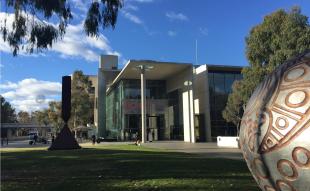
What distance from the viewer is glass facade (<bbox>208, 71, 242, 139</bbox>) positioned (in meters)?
54.3

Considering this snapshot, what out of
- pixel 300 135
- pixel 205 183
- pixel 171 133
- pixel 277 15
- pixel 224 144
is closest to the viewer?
pixel 300 135

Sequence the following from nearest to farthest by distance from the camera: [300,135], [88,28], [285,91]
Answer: [300,135]
[285,91]
[88,28]

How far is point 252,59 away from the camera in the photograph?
106 feet

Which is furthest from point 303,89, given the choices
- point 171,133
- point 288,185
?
point 171,133

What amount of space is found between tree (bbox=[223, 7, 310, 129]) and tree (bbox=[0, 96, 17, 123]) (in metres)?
95.6

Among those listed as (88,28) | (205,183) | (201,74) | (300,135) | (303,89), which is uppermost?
(201,74)

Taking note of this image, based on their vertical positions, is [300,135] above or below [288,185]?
above

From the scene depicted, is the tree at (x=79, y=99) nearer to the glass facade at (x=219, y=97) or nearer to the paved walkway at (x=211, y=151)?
the glass facade at (x=219, y=97)

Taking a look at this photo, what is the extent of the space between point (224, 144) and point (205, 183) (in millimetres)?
25581

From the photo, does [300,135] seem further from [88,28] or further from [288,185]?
[88,28]

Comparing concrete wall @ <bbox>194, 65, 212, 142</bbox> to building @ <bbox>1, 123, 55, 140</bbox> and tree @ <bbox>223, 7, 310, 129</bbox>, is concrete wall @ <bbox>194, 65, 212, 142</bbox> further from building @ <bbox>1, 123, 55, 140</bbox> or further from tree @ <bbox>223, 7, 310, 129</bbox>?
building @ <bbox>1, 123, 55, 140</bbox>

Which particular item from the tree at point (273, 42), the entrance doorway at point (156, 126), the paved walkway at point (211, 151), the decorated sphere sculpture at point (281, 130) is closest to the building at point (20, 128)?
the entrance doorway at point (156, 126)

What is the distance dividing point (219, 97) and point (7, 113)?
91068 mm

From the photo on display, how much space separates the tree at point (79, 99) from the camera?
67.4 meters
